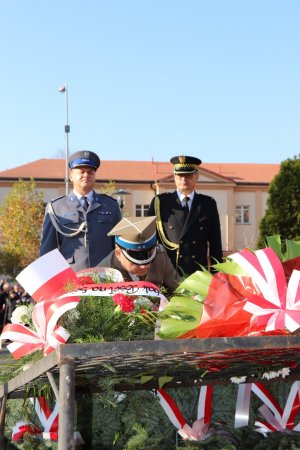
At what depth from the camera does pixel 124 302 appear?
261 cm

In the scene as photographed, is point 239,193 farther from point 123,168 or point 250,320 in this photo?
point 250,320

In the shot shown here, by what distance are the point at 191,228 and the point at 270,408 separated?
10.0 feet

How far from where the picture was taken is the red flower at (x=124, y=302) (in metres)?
2.60

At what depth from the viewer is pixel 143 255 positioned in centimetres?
377

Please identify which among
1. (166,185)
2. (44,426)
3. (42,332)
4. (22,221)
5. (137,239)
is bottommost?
(44,426)

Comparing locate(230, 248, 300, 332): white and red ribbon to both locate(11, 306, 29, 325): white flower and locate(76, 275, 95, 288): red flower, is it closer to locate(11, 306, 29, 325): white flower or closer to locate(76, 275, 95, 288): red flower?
locate(76, 275, 95, 288): red flower

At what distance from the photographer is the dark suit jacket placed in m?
6.28

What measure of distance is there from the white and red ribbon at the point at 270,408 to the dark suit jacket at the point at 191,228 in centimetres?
287

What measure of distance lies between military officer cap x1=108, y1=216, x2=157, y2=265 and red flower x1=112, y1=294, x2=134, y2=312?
1.07 meters

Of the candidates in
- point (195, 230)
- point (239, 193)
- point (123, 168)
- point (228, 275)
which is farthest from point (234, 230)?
point (228, 275)

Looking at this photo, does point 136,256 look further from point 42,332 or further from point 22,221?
point 22,221

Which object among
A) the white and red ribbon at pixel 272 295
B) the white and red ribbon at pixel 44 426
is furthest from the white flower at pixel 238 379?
Result: the white and red ribbon at pixel 272 295

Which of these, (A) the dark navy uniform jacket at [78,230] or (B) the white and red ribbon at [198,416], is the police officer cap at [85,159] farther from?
(B) the white and red ribbon at [198,416]

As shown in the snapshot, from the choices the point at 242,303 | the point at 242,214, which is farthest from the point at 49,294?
the point at 242,214
